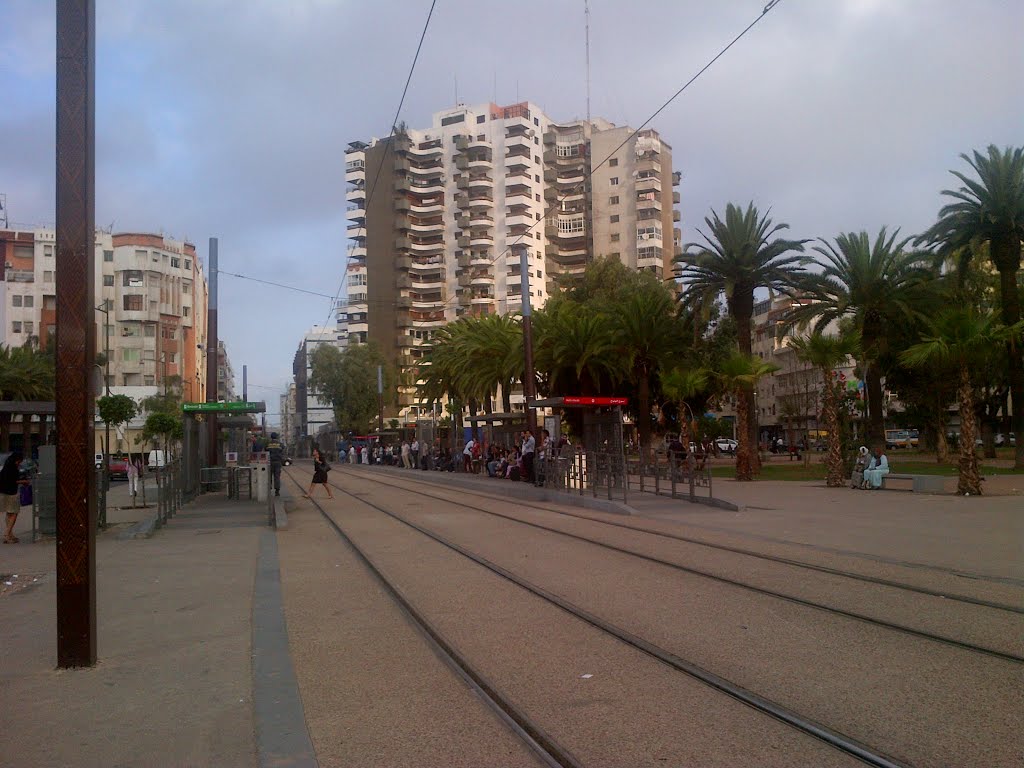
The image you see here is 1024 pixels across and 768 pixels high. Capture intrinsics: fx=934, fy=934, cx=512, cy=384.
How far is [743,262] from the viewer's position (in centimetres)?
3669

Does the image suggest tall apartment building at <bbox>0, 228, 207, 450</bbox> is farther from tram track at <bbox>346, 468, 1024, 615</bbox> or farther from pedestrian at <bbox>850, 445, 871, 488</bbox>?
tram track at <bbox>346, 468, 1024, 615</bbox>

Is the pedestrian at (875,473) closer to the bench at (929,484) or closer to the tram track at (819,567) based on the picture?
the bench at (929,484)

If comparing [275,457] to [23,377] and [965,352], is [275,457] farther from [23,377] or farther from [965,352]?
[23,377]

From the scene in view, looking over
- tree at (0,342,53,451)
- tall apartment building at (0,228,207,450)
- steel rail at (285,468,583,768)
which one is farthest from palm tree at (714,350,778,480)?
tall apartment building at (0,228,207,450)

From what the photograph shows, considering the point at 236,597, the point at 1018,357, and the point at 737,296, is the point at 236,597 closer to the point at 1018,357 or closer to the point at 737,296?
the point at 737,296

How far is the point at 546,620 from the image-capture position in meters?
8.52

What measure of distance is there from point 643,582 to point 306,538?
769cm

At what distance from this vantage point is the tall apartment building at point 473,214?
347 ft

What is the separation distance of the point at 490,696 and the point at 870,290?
34497 mm

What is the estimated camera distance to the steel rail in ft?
16.0

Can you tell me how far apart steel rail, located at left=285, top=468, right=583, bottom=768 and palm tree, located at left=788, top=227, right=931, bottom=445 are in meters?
30.7

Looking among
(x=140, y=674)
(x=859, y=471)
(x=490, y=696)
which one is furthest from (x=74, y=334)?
(x=859, y=471)

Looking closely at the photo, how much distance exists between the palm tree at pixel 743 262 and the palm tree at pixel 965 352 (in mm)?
14284

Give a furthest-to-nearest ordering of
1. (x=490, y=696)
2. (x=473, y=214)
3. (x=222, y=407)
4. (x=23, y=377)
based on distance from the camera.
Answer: (x=473, y=214)
(x=23, y=377)
(x=222, y=407)
(x=490, y=696)
